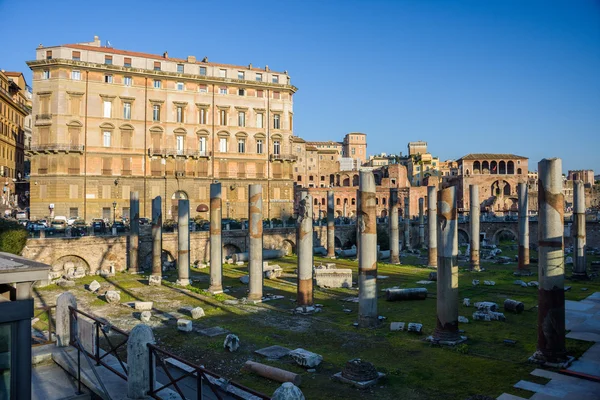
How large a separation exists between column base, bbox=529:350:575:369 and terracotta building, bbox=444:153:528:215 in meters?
59.1

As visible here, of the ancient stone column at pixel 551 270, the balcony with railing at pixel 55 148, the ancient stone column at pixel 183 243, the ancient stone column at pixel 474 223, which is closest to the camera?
the ancient stone column at pixel 551 270

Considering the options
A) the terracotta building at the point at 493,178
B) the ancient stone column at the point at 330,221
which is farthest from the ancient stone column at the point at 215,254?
the terracotta building at the point at 493,178

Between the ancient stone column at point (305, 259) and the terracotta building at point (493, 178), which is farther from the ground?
the terracotta building at point (493, 178)

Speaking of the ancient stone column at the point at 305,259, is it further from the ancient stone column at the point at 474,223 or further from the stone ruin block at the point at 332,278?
the ancient stone column at the point at 474,223

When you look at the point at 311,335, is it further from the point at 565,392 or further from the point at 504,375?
the point at 565,392

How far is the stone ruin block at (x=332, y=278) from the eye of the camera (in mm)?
24266

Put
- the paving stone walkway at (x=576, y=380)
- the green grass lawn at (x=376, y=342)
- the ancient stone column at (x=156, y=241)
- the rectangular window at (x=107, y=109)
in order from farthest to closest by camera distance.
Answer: the rectangular window at (x=107, y=109)
the ancient stone column at (x=156, y=241)
the green grass lawn at (x=376, y=342)
the paving stone walkway at (x=576, y=380)

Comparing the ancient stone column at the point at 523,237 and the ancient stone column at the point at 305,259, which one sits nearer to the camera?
Result: the ancient stone column at the point at 305,259

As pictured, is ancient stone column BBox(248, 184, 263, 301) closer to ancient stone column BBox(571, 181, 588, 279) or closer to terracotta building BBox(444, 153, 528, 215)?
ancient stone column BBox(571, 181, 588, 279)

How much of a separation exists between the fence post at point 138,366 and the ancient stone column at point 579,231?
23847 mm

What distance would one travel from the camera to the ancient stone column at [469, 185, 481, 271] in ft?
94.1

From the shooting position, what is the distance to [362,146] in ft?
368

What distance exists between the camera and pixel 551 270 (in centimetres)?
1189

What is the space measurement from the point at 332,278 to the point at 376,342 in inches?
404
